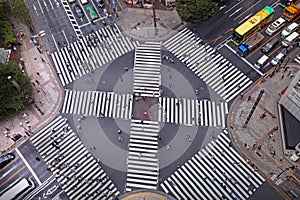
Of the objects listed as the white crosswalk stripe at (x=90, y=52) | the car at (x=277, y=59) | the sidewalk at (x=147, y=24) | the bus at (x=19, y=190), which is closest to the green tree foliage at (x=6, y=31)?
the white crosswalk stripe at (x=90, y=52)

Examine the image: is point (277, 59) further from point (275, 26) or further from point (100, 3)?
point (100, 3)

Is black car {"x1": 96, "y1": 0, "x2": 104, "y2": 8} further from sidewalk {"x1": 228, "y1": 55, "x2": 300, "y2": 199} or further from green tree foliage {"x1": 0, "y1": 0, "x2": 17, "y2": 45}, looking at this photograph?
sidewalk {"x1": 228, "y1": 55, "x2": 300, "y2": 199}

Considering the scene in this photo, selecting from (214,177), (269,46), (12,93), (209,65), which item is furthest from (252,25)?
(12,93)

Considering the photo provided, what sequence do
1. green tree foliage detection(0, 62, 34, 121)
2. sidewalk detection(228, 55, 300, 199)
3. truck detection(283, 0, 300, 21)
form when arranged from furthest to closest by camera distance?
1. truck detection(283, 0, 300, 21)
2. green tree foliage detection(0, 62, 34, 121)
3. sidewalk detection(228, 55, 300, 199)

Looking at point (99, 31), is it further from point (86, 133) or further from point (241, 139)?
point (241, 139)

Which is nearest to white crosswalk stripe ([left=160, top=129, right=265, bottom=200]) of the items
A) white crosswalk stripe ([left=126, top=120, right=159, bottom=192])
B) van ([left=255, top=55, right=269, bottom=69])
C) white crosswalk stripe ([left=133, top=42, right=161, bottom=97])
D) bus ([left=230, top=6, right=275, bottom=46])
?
white crosswalk stripe ([left=126, top=120, right=159, bottom=192])

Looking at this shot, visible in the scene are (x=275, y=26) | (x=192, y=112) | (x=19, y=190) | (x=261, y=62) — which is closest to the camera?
(x=19, y=190)

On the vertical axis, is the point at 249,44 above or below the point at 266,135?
above
